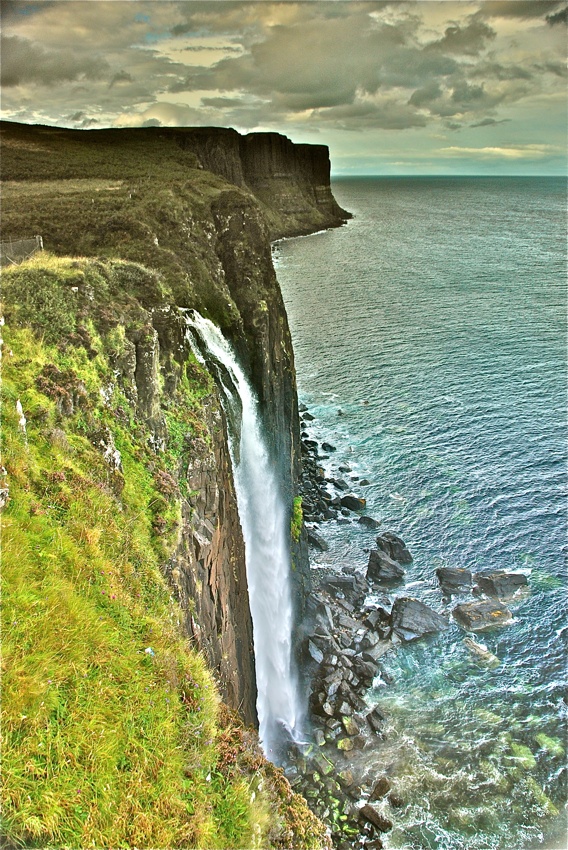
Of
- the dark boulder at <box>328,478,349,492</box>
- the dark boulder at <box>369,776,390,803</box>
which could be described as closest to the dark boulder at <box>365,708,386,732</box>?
the dark boulder at <box>369,776,390,803</box>

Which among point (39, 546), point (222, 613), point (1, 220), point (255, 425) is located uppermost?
point (1, 220)

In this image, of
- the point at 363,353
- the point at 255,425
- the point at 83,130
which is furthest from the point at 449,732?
the point at 83,130

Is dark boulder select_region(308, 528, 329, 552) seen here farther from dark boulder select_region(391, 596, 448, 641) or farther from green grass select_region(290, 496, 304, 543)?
dark boulder select_region(391, 596, 448, 641)

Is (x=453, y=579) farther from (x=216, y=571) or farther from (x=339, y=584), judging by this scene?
(x=216, y=571)

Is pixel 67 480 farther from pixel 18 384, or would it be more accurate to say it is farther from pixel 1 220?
pixel 1 220

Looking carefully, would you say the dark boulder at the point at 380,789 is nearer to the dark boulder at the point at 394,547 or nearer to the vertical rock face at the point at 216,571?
the vertical rock face at the point at 216,571

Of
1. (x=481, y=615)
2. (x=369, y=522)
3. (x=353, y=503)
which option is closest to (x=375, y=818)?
(x=481, y=615)

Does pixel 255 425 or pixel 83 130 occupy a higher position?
pixel 83 130
